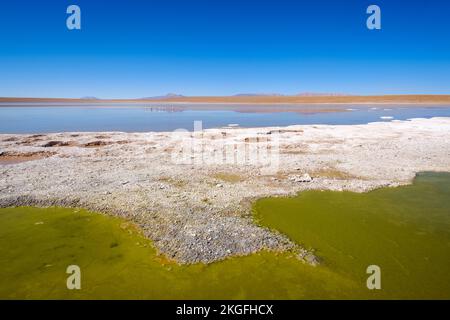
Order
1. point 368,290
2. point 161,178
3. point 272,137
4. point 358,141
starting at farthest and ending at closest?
1. point 272,137
2. point 358,141
3. point 161,178
4. point 368,290

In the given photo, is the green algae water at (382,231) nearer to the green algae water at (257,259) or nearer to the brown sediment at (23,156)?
the green algae water at (257,259)

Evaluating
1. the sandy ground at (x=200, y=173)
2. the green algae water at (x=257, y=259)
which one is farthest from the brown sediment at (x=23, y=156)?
the green algae water at (x=257, y=259)

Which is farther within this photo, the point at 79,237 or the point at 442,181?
the point at 442,181

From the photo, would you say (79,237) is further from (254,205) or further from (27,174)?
(27,174)

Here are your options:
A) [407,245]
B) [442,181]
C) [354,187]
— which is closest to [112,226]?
[407,245]
